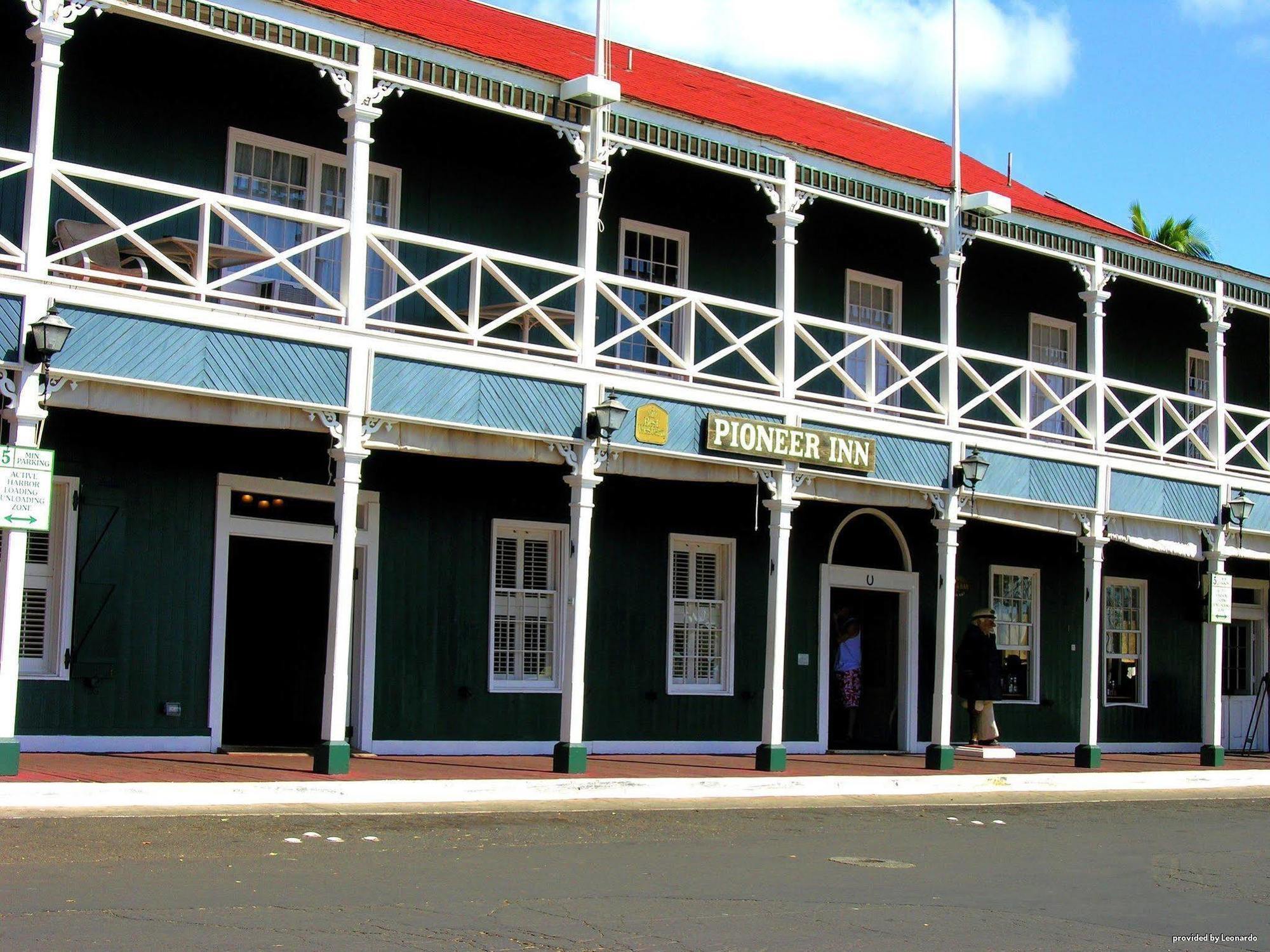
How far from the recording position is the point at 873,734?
20688 millimetres

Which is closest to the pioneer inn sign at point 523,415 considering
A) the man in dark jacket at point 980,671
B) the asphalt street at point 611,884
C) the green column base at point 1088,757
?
the green column base at point 1088,757

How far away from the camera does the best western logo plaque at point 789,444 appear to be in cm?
1587

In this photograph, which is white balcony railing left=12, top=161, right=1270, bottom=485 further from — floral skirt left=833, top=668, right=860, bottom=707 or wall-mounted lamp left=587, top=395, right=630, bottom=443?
floral skirt left=833, top=668, right=860, bottom=707

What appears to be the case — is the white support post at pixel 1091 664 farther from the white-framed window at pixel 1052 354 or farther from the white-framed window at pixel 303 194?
the white-framed window at pixel 303 194

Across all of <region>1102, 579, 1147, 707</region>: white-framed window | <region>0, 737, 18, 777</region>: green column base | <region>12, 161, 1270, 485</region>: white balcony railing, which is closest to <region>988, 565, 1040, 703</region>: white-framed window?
<region>1102, 579, 1147, 707</region>: white-framed window

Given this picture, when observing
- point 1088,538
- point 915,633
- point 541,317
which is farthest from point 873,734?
point 541,317

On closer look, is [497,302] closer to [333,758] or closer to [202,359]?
[202,359]

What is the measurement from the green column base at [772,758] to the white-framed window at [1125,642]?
26.7ft

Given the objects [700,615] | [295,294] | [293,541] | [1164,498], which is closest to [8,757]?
[293,541]

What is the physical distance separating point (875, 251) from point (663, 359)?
144 inches

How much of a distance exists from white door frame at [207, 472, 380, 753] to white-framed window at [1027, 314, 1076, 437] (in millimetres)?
10127

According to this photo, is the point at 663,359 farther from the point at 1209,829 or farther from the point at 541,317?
the point at 1209,829

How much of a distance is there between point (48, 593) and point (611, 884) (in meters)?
7.22

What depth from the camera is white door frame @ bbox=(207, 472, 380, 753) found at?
594 inches
